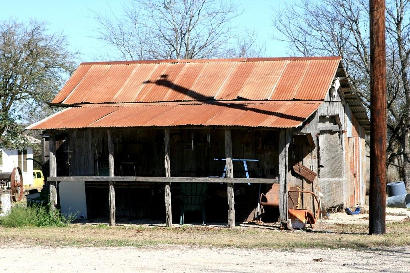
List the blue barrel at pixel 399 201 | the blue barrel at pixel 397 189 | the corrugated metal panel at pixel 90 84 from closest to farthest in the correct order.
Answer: the corrugated metal panel at pixel 90 84
the blue barrel at pixel 399 201
the blue barrel at pixel 397 189

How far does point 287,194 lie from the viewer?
676 inches

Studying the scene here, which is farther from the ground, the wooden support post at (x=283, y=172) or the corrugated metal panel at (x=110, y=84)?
the corrugated metal panel at (x=110, y=84)

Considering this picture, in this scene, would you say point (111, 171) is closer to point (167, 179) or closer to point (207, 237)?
point (167, 179)

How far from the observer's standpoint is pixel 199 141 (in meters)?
19.2

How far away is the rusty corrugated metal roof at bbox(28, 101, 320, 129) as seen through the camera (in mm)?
16828

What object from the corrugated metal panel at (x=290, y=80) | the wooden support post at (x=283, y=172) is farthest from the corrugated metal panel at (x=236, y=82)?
the wooden support post at (x=283, y=172)

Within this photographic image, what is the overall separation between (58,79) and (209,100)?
16.4 m

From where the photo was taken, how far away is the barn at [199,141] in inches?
701

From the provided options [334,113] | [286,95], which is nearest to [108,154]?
[286,95]

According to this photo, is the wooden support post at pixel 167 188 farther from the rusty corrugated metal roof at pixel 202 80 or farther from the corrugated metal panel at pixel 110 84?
the corrugated metal panel at pixel 110 84

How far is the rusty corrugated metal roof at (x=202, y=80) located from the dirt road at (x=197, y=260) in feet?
20.7

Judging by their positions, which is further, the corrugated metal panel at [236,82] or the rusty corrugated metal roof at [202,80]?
the corrugated metal panel at [236,82]

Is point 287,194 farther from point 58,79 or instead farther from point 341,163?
point 58,79

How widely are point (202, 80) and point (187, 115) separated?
2427 mm
